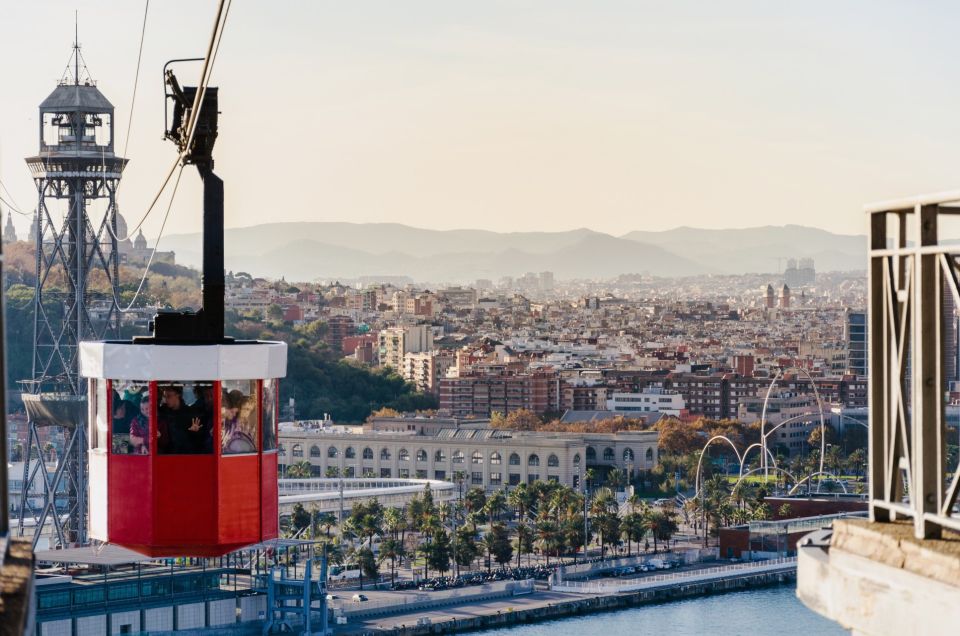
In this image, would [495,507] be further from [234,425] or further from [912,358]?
[912,358]

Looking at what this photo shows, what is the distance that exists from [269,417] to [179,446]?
7.7 inches

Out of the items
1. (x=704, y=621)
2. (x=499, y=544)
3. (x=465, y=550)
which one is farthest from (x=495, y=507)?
(x=704, y=621)

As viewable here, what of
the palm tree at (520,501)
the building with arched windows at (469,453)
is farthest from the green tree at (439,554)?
the building with arched windows at (469,453)

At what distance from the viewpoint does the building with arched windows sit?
3759 cm

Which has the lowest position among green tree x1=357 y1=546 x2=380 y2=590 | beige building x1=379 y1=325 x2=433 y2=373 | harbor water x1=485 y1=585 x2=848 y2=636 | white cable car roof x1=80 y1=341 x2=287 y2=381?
harbor water x1=485 y1=585 x2=848 y2=636

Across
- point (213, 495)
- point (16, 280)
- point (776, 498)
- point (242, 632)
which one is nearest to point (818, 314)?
point (16, 280)

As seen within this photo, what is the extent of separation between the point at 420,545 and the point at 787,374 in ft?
91.2

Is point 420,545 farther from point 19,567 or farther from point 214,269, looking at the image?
point 19,567

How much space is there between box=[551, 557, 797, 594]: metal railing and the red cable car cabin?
22.2 meters

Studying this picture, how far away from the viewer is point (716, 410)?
49438 millimetres

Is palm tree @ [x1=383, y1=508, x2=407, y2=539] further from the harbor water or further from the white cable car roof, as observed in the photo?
the white cable car roof

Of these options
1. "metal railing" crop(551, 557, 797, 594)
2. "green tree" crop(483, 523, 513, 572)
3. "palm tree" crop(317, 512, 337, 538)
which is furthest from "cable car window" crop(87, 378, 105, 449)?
"palm tree" crop(317, 512, 337, 538)

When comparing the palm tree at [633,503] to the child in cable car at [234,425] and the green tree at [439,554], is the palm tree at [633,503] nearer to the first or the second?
the green tree at [439,554]

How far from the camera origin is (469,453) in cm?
3847
